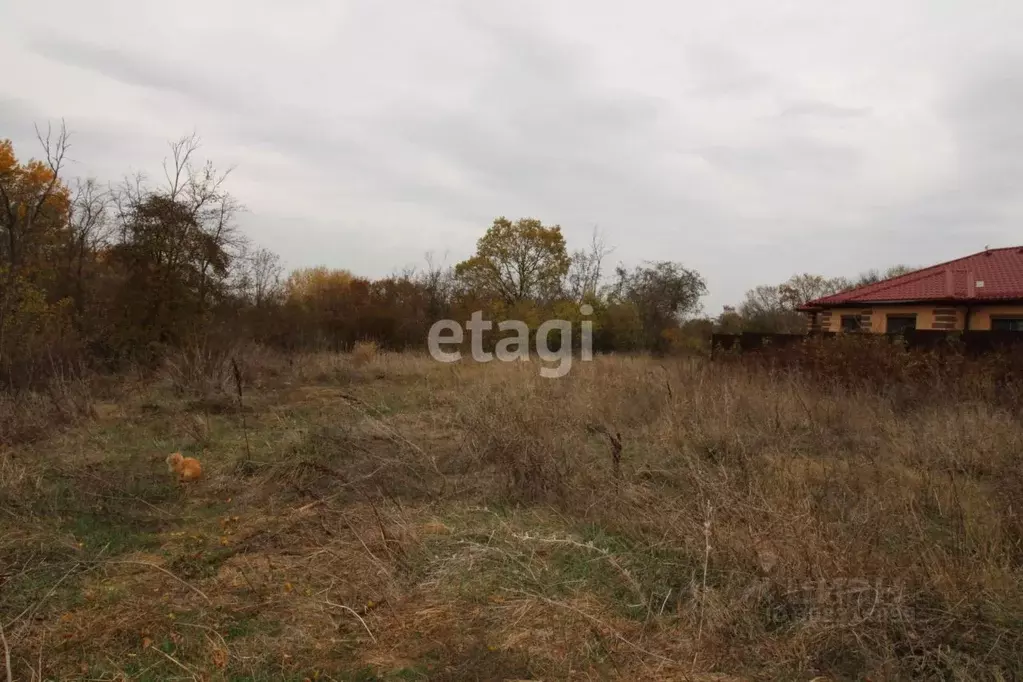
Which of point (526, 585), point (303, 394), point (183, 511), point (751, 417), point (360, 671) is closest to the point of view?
point (360, 671)

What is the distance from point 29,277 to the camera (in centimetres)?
1149

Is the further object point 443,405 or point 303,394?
point 303,394

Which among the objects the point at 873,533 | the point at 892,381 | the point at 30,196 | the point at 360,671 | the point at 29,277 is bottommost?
the point at 360,671

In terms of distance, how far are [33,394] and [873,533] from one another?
30.5 feet

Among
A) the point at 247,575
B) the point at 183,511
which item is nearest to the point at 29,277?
the point at 183,511

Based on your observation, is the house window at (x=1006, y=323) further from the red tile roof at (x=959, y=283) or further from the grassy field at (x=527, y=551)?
the grassy field at (x=527, y=551)

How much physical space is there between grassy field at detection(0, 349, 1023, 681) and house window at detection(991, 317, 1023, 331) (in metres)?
16.4

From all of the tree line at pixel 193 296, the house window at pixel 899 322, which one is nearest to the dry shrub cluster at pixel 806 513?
the tree line at pixel 193 296

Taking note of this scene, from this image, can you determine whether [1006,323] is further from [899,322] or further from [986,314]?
[899,322]

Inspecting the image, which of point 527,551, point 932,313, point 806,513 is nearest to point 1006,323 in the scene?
point 932,313

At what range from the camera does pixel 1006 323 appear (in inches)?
776

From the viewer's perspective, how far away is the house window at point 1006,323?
1923 cm

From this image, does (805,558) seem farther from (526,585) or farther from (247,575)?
(247,575)

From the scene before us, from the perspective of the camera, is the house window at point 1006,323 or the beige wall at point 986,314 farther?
the beige wall at point 986,314
